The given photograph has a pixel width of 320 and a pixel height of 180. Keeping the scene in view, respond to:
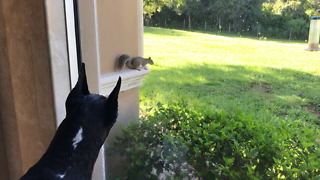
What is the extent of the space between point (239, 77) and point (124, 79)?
529 mm

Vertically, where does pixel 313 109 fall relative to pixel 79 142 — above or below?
below

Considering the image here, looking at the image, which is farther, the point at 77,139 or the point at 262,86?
the point at 262,86

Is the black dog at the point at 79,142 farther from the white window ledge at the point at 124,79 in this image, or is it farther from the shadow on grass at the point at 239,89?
the shadow on grass at the point at 239,89

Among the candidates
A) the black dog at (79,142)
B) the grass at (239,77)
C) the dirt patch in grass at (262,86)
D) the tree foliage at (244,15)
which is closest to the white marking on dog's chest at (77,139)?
the black dog at (79,142)

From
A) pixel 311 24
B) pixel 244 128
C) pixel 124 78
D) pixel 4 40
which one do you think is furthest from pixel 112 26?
pixel 311 24

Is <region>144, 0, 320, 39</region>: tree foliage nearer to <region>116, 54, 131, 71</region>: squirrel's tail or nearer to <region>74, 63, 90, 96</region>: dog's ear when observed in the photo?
<region>116, 54, 131, 71</region>: squirrel's tail

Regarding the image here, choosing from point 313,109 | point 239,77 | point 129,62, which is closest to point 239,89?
point 239,77

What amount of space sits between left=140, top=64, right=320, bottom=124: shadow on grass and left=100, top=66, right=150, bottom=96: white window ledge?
107 mm

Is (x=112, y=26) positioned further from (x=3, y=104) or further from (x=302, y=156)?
(x=302, y=156)

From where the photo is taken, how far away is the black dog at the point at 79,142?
527 millimetres

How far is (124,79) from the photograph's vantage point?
1.31m

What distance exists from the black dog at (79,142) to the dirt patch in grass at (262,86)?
0.94m

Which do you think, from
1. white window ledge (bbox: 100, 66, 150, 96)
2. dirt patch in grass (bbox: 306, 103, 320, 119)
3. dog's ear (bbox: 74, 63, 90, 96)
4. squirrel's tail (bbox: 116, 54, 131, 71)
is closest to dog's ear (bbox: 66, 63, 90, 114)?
dog's ear (bbox: 74, 63, 90, 96)

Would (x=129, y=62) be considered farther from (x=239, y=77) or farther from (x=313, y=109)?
(x=313, y=109)
